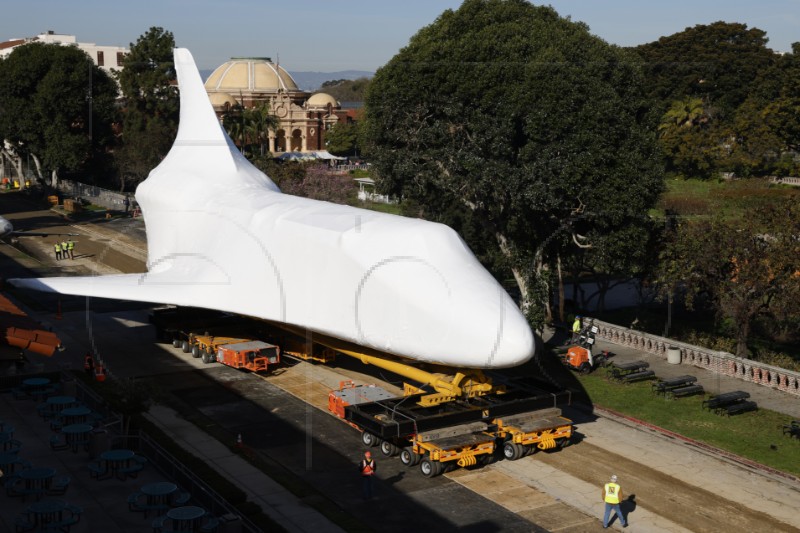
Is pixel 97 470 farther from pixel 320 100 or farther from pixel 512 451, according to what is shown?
pixel 320 100

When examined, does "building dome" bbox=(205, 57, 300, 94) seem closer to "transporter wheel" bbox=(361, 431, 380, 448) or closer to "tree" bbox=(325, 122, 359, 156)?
"tree" bbox=(325, 122, 359, 156)

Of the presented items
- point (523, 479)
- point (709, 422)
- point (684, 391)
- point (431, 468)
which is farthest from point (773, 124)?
point (431, 468)

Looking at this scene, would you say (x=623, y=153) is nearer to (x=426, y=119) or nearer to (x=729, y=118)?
(x=426, y=119)

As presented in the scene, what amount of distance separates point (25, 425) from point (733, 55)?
117m

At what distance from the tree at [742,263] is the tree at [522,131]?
2.27 meters

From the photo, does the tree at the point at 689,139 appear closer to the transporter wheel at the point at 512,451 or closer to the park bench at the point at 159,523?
the transporter wheel at the point at 512,451

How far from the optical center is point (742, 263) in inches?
1524

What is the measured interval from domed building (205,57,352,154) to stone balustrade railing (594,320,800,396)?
100510mm

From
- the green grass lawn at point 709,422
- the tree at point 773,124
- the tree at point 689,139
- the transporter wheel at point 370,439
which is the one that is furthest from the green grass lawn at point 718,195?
the transporter wheel at point 370,439

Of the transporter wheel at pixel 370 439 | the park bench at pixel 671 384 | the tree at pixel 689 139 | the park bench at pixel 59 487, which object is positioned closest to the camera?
the park bench at pixel 59 487

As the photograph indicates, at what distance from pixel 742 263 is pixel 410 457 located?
1890cm

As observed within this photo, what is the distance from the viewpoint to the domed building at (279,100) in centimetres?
14438

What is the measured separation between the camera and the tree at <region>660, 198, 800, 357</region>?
3778cm

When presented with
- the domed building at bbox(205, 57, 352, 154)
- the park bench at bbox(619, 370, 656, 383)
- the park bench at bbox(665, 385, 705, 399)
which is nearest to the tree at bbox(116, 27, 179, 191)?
the domed building at bbox(205, 57, 352, 154)
